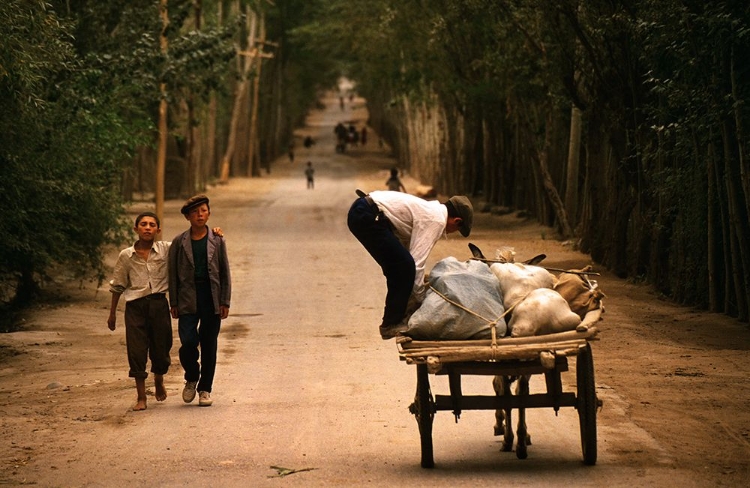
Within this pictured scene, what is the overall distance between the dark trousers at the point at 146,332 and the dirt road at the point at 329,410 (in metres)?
0.40

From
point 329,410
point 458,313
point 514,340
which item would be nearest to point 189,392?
point 329,410

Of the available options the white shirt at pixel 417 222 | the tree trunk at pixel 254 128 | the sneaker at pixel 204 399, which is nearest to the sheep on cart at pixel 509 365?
the white shirt at pixel 417 222

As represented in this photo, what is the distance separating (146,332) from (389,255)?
2.95m

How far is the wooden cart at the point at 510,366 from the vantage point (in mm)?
7461

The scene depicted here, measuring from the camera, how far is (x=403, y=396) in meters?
10.8

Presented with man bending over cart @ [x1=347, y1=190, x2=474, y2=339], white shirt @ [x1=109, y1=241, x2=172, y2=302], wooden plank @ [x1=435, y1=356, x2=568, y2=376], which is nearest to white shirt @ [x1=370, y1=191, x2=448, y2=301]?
man bending over cart @ [x1=347, y1=190, x2=474, y2=339]

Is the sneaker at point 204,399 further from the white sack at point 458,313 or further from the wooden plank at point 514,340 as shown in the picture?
the wooden plank at point 514,340

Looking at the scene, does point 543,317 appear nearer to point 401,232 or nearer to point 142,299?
point 401,232

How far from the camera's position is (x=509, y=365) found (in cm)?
769

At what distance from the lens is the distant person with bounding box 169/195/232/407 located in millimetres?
10125

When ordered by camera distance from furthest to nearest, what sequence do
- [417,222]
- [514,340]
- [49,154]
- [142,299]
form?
[49,154] < [142,299] < [417,222] < [514,340]

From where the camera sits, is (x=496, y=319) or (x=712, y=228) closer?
(x=496, y=319)

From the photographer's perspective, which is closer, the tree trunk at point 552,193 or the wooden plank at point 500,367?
the wooden plank at point 500,367

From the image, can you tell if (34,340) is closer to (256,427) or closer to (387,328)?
(256,427)
